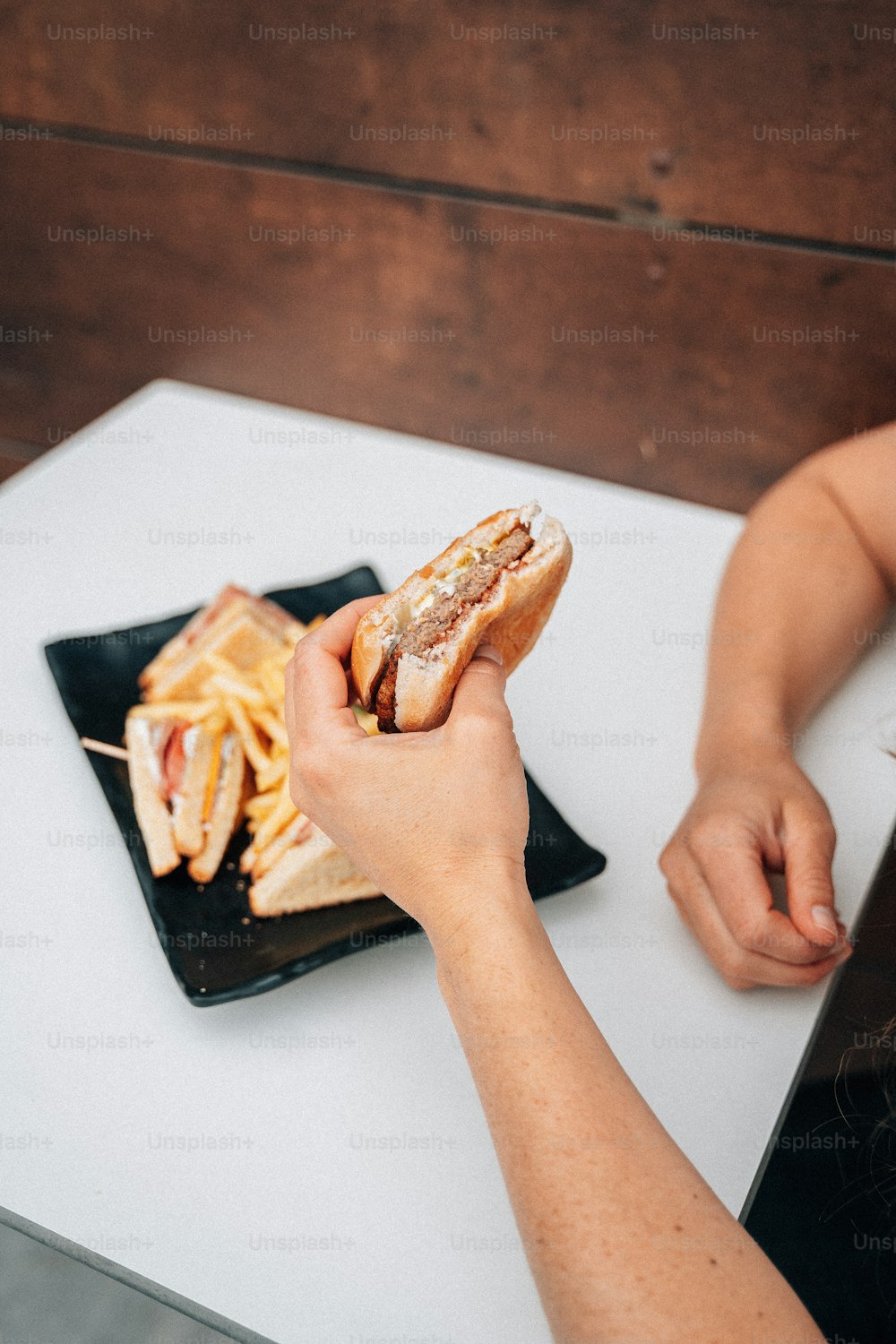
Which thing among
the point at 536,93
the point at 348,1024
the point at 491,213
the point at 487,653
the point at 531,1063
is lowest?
the point at 348,1024

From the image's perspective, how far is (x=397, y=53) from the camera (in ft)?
6.02

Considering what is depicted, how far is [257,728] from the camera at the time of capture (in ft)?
3.83

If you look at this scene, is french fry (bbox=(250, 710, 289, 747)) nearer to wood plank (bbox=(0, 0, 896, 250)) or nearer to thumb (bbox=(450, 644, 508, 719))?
thumb (bbox=(450, 644, 508, 719))

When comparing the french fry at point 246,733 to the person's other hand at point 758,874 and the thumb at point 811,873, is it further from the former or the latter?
the thumb at point 811,873

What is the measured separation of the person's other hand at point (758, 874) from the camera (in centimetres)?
93

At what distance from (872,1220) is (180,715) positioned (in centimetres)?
82

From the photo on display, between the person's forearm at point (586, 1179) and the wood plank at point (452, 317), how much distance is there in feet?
4.66

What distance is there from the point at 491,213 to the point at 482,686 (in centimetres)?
138

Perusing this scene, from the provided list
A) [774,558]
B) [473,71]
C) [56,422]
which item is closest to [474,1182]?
[774,558]

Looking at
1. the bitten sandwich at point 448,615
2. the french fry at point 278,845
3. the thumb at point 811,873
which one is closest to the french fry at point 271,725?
the french fry at point 278,845

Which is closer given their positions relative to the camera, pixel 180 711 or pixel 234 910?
pixel 234 910

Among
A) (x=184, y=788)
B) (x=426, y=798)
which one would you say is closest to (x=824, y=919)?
(x=426, y=798)

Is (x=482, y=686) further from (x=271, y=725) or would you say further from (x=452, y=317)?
(x=452, y=317)

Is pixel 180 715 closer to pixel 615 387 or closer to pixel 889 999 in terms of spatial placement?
pixel 889 999
